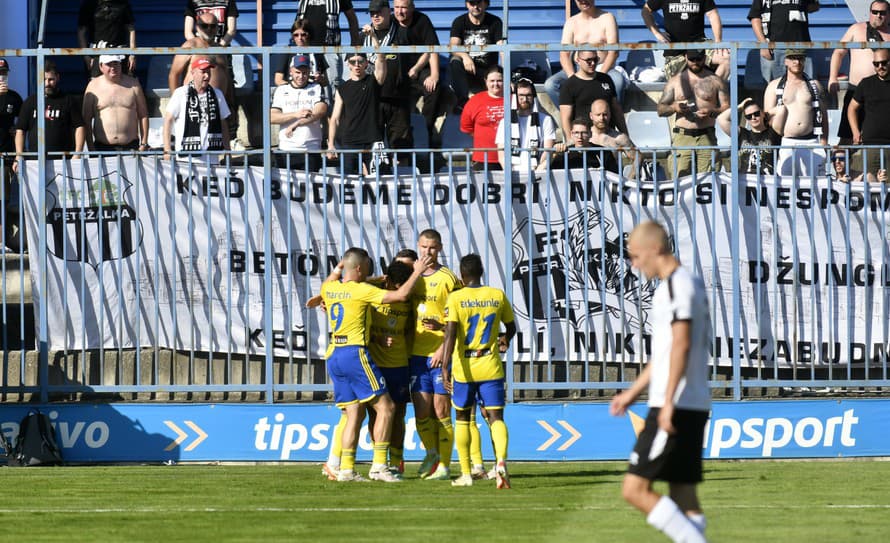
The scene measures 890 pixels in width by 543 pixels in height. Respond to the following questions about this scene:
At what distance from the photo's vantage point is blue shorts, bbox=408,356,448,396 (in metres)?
12.8

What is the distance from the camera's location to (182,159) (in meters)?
14.8

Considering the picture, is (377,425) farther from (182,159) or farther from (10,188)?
(10,188)

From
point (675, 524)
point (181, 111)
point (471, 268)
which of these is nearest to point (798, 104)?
point (471, 268)

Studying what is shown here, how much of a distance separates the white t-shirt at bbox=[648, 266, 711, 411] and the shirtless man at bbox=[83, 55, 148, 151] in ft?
31.6

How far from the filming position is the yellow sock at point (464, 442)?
39.7ft

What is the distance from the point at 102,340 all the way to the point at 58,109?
3.18 m

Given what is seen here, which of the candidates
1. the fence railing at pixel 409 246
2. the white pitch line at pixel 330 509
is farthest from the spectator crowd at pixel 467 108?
the white pitch line at pixel 330 509

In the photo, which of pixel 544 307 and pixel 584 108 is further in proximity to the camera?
pixel 584 108

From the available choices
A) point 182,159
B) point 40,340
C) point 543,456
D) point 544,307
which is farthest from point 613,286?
point 40,340

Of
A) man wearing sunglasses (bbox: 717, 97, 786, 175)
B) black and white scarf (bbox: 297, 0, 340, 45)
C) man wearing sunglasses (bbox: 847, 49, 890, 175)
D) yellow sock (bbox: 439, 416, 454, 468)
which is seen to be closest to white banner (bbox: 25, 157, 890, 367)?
man wearing sunglasses (bbox: 717, 97, 786, 175)

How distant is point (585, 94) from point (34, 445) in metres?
6.81

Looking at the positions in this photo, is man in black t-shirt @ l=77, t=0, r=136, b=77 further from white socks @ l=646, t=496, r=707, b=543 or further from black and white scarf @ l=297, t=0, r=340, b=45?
white socks @ l=646, t=496, r=707, b=543

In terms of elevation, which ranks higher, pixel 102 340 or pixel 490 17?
pixel 490 17

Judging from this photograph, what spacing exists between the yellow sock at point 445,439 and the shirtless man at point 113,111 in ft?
17.4
